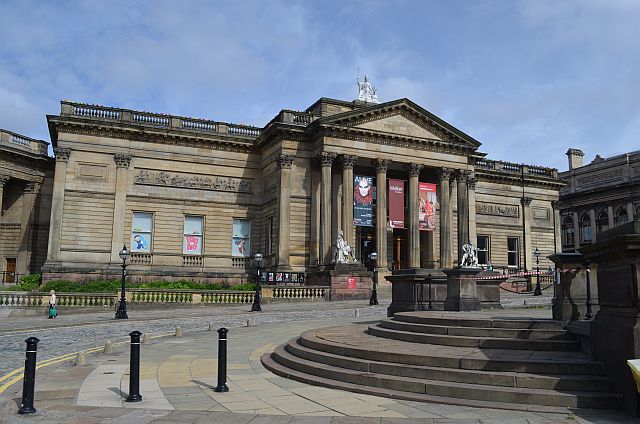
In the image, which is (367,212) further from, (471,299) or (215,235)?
(471,299)

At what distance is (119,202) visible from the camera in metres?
40.2

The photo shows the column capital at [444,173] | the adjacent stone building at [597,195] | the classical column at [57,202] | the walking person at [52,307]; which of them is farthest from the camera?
the adjacent stone building at [597,195]

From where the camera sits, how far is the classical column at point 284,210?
39781mm

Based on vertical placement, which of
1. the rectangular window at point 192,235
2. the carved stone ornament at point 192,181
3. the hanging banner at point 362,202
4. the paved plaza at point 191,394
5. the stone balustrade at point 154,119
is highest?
the stone balustrade at point 154,119

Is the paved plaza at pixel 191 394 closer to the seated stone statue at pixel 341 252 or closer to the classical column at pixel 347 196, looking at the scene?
the seated stone statue at pixel 341 252

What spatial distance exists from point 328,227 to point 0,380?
2975cm

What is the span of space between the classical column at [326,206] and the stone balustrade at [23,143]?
21852 mm

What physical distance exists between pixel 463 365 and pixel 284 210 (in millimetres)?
31198

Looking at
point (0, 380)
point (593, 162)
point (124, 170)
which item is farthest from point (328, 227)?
point (593, 162)

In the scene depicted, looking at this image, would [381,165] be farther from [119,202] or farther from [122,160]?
[119,202]

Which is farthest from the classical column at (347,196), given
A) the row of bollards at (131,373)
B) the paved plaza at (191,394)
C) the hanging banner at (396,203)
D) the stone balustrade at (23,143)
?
the row of bollards at (131,373)

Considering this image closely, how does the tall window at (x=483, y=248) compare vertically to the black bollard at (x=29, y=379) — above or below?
above

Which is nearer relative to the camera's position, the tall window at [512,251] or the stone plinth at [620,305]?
the stone plinth at [620,305]

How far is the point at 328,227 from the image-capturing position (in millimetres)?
40062
